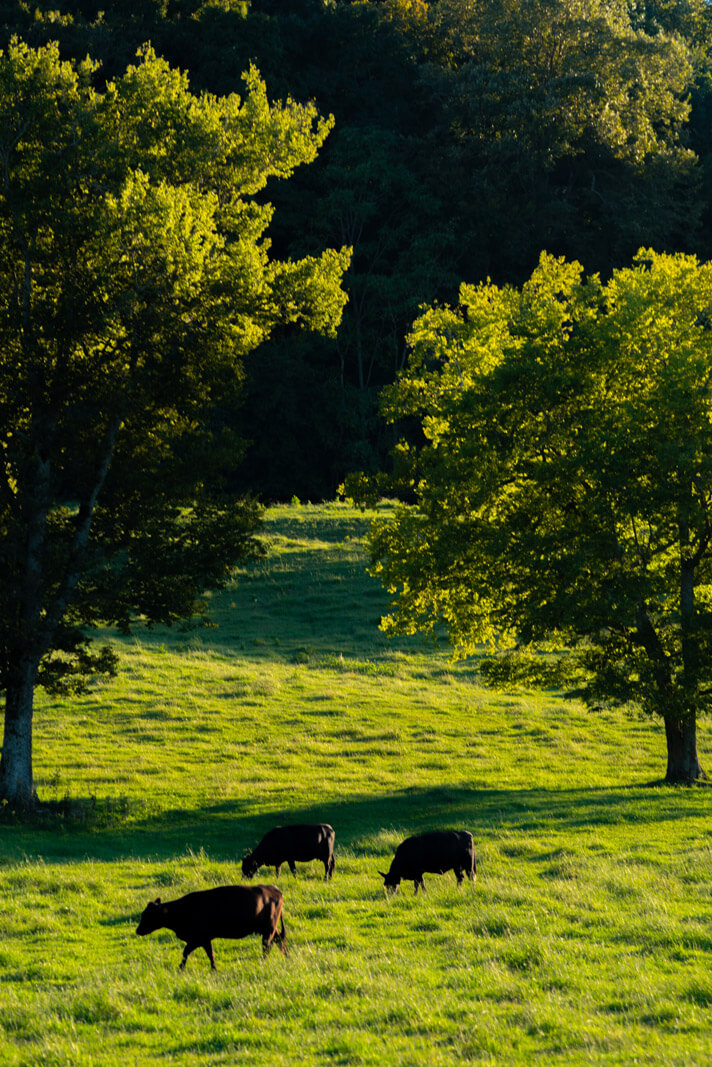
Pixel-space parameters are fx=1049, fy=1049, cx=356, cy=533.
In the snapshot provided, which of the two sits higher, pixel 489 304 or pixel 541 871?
pixel 489 304

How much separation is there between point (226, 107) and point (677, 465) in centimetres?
1487

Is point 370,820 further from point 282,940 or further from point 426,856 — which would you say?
point 282,940

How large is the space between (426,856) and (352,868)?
9.94ft

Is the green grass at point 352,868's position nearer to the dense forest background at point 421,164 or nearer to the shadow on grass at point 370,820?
the shadow on grass at point 370,820

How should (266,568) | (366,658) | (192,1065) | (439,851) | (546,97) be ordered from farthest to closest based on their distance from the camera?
(546,97) < (266,568) < (366,658) < (439,851) < (192,1065)

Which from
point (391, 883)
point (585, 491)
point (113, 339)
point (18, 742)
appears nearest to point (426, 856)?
point (391, 883)

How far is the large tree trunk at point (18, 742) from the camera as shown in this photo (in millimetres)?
25156

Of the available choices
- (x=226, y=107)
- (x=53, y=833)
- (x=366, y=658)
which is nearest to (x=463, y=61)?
(x=366, y=658)

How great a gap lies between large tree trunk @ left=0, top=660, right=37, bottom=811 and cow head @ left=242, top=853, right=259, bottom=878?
847 cm

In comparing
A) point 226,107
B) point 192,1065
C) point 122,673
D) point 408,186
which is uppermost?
point 408,186

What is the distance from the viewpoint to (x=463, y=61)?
90188 millimetres

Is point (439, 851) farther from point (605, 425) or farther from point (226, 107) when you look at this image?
point (226, 107)

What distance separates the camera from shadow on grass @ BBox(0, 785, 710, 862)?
74.1 ft

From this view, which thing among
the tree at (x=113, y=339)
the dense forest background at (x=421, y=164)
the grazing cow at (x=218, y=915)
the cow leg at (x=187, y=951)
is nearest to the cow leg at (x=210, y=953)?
the grazing cow at (x=218, y=915)
